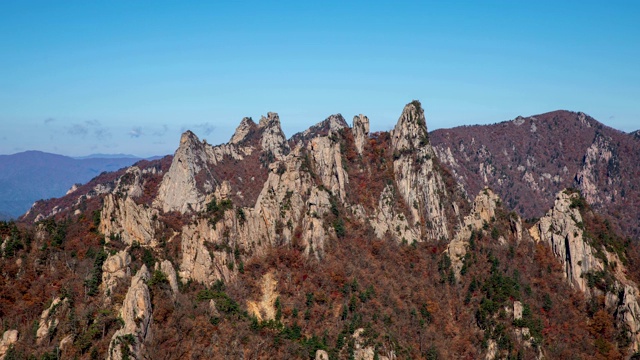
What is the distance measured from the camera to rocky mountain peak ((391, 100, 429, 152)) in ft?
412

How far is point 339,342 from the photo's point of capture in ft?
247

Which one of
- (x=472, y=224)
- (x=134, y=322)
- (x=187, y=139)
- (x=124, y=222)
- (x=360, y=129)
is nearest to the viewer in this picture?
(x=134, y=322)

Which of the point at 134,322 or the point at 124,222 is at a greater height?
the point at 124,222

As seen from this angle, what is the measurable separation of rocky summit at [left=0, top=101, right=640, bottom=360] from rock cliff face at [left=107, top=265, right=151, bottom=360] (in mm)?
177

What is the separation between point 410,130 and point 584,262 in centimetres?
4961

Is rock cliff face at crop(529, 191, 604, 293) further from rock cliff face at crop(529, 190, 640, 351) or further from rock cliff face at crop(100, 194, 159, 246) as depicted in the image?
rock cliff face at crop(100, 194, 159, 246)

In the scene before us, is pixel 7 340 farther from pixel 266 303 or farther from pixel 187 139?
pixel 187 139

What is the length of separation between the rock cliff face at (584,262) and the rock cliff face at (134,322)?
7630cm

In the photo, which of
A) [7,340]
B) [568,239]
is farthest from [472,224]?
[7,340]

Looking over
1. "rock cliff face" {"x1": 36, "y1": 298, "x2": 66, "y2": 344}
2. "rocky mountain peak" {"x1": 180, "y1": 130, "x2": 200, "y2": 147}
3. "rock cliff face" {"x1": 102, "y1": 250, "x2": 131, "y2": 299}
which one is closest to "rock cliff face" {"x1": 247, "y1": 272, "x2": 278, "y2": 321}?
"rock cliff face" {"x1": 102, "y1": 250, "x2": 131, "y2": 299}

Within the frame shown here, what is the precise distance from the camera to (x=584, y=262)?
96562 millimetres

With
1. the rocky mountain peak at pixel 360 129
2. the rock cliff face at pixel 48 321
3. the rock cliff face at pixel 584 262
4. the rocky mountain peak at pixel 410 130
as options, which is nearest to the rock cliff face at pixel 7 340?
the rock cliff face at pixel 48 321

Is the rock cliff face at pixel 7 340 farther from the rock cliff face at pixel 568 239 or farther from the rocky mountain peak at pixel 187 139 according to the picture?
the rocky mountain peak at pixel 187 139

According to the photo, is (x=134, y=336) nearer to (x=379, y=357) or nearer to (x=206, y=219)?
(x=206, y=219)
